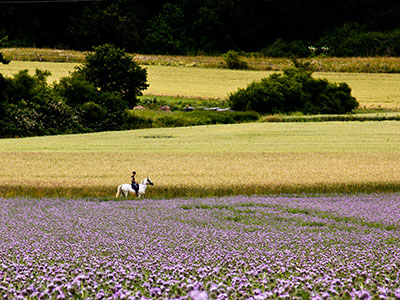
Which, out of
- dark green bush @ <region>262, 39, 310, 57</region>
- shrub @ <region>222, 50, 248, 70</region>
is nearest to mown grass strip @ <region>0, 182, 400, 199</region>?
shrub @ <region>222, 50, 248, 70</region>

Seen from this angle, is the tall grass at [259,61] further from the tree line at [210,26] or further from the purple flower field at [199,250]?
the purple flower field at [199,250]

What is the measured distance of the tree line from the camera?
87.3 meters

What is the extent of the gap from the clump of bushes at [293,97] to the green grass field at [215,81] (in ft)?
14.0

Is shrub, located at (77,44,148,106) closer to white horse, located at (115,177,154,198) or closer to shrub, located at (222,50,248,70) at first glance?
shrub, located at (222,50,248,70)

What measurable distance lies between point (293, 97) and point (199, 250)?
158ft

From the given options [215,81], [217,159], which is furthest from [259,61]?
[217,159]

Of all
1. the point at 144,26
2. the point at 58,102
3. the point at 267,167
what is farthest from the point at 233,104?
the point at 144,26

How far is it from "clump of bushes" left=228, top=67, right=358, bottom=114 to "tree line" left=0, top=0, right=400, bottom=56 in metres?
29.9

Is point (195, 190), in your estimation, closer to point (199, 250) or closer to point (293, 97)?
point (199, 250)

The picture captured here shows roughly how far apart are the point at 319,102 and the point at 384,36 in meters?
32.8

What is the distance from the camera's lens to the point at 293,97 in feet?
188

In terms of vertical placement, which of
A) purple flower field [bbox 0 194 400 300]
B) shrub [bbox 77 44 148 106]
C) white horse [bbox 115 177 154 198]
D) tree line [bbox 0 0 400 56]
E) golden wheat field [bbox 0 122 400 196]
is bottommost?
golden wheat field [bbox 0 122 400 196]

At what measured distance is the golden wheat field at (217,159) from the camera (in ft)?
68.7

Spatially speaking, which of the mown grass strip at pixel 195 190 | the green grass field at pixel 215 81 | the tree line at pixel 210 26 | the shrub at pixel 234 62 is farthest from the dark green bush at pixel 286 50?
the mown grass strip at pixel 195 190
